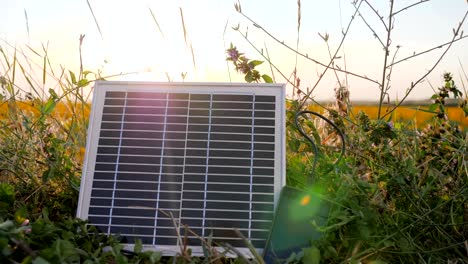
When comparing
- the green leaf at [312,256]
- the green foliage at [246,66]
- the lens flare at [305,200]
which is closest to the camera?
the green leaf at [312,256]

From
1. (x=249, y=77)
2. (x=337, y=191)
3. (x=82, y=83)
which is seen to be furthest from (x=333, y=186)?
(x=82, y=83)

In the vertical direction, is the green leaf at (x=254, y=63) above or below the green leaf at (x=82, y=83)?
above

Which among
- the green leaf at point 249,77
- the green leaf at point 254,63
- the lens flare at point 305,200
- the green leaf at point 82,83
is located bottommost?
the lens flare at point 305,200

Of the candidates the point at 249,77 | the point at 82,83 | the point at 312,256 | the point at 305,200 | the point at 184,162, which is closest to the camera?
the point at 312,256

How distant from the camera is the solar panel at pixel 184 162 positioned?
2.53 m

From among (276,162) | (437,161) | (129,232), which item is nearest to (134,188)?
(129,232)

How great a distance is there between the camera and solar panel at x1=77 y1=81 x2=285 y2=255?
99.7 inches

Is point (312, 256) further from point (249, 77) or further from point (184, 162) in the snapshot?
point (249, 77)

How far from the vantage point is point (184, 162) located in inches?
104

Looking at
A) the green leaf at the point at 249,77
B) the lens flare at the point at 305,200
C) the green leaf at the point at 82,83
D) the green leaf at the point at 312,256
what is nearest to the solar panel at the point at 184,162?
the lens flare at the point at 305,200

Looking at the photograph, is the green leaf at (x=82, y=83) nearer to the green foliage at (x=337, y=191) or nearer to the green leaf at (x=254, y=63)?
the green foliage at (x=337, y=191)

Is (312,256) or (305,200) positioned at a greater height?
(305,200)

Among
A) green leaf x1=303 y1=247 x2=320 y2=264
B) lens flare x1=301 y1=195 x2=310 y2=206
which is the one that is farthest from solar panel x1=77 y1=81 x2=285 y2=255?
green leaf x1=303 y1=247 x2=320 y2=264

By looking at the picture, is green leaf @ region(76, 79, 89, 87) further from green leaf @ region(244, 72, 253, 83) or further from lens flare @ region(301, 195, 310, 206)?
lens flare @ region(301, 195, 310, 206)
